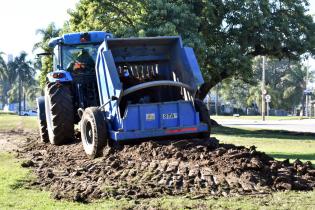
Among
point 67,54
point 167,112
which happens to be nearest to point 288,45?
point 67,54

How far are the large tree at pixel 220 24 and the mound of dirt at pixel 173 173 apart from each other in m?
13.5

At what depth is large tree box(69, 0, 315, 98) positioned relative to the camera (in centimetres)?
2298

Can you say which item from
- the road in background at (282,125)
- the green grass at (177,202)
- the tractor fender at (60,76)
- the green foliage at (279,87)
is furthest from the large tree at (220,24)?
the green foliage at (279,87)

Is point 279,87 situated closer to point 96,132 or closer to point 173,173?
point 96,132

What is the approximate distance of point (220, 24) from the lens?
27734mm

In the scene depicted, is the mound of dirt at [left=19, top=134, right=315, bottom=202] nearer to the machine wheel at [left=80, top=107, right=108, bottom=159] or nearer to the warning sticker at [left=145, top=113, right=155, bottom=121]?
the machine wheel at [left=80, top=107, right=108, bottom=159]

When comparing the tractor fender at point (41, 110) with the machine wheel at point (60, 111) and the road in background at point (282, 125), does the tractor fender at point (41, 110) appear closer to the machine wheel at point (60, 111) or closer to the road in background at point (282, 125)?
the machine wheel at point (60, 111)

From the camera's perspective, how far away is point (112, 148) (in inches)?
386

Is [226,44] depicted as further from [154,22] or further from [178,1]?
[154,22]

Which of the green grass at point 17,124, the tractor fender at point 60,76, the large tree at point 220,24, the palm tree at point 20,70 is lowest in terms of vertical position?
the green grass at point 17,124

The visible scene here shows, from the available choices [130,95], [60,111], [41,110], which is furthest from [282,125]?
[130,95]

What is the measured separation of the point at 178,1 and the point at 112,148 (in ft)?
52.9

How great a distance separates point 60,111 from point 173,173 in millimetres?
4684

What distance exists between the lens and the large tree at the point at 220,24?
23.0 m
